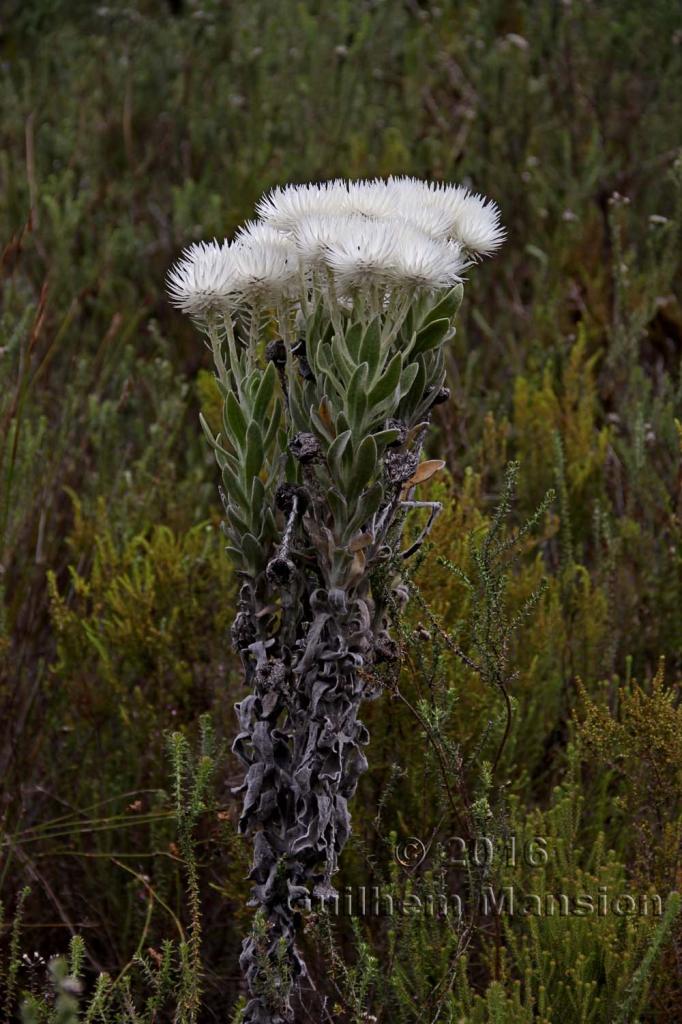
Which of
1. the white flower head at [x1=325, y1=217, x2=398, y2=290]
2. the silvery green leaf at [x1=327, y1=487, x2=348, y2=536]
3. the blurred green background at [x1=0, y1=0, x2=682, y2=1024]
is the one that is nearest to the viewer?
the white flower head at [x1=325, y1=217, x2=398, y2=290]

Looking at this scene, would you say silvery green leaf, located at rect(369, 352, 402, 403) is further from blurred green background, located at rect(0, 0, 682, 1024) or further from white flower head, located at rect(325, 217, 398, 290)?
blurred green background, located at rect(0, 0, 682, 1024)

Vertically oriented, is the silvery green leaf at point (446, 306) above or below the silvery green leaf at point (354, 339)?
above

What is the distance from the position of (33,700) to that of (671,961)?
1393mm

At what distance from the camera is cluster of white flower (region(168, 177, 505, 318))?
4.29 feet

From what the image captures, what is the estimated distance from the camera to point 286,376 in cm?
154

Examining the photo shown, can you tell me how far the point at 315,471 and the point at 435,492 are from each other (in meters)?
0.76

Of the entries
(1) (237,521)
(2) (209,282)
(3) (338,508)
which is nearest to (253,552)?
(1) (237,521)

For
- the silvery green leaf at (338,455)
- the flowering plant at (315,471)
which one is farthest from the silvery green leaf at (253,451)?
the silvery green leaf at (338,455)

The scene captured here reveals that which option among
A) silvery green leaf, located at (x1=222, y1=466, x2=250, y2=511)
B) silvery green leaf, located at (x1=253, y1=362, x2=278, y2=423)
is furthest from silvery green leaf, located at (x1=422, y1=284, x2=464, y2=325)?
silvery green leaf, located at (x1=222, y1=466, x2=250, y2=511)

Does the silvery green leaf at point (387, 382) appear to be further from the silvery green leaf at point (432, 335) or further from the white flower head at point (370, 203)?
the white flower head at point (370, 203)

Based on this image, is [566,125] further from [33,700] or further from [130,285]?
[33,700]

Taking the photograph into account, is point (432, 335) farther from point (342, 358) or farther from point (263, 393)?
point (263, 393)

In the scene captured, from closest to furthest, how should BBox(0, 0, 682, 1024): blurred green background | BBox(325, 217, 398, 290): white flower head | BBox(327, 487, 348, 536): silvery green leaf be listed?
BBox(325, 217, 398, 290): white flower head < BBox(327, 487, 348, 536): silvery green leaf < BBox(0, 0, 682, 1024): blurred green background

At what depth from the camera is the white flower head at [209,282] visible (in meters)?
1.40
